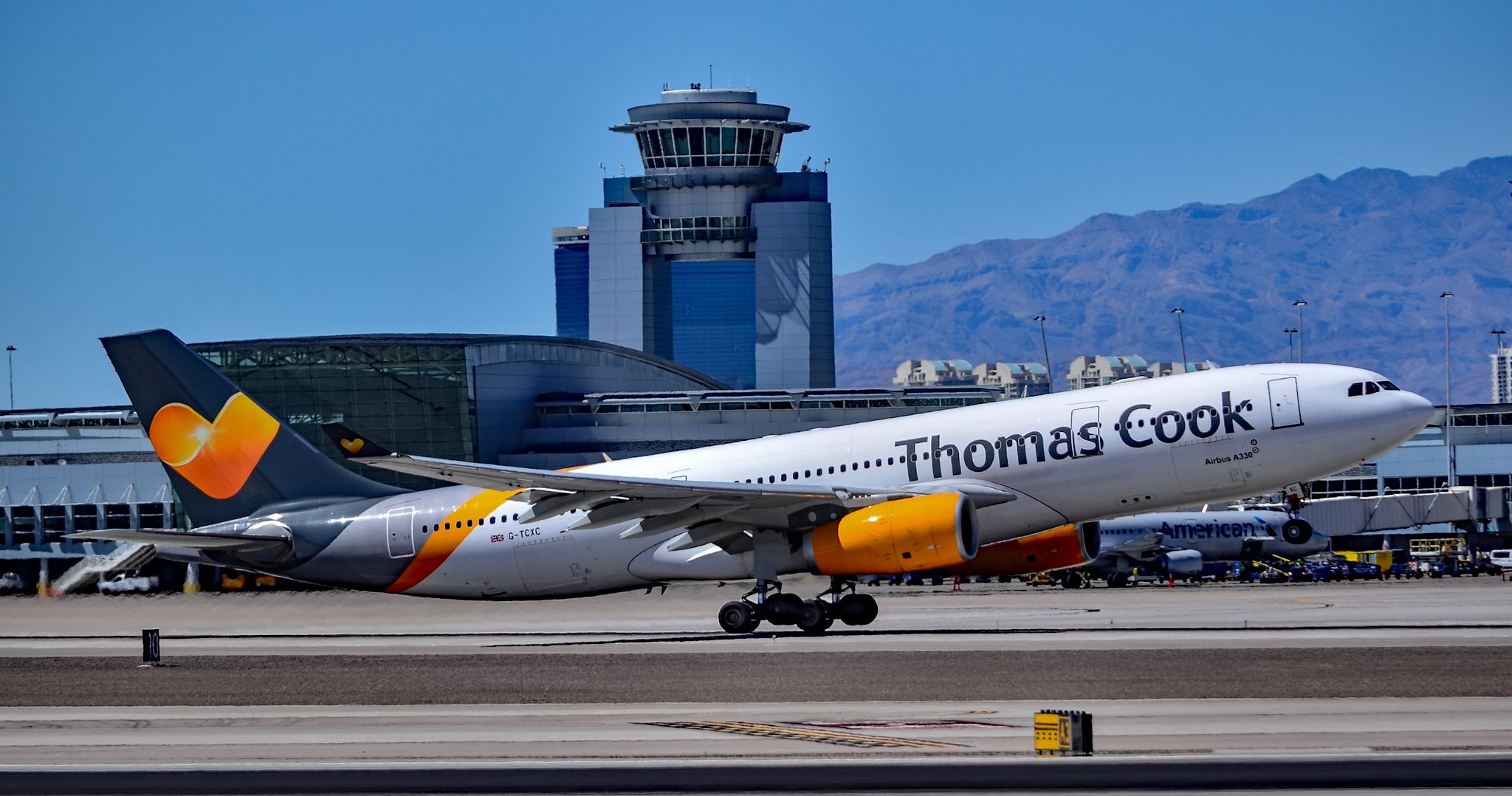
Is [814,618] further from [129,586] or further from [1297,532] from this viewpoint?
[129,586]

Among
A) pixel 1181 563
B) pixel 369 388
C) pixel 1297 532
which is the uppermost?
pixel 369 388

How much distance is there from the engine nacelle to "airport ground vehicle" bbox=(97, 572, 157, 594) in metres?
53.5

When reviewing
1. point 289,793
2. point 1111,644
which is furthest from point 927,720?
point 1111,644

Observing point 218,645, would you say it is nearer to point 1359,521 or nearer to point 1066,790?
point 1066,790

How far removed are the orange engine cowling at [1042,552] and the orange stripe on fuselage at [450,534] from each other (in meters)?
12.1

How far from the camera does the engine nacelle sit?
295ft

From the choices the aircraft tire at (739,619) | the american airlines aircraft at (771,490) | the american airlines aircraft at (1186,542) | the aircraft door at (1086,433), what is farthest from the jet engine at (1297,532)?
the american airlines aircraft at (1186,542)

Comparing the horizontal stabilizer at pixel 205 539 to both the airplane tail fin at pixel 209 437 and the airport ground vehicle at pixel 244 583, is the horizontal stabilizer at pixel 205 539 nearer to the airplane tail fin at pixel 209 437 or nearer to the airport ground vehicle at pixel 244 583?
the airplane tail fin at pixel 209 437

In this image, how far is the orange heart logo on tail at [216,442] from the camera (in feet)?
144

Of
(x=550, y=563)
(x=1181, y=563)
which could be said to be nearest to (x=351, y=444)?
(x=550, y=563)

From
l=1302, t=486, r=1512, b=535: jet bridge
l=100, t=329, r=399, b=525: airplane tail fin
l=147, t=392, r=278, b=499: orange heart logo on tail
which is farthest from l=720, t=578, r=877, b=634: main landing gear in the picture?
l=1302, t=486, r=1512, b=535: jet bridge

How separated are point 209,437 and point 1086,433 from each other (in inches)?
891

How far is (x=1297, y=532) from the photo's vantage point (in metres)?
38.9

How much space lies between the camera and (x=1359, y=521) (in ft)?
352
